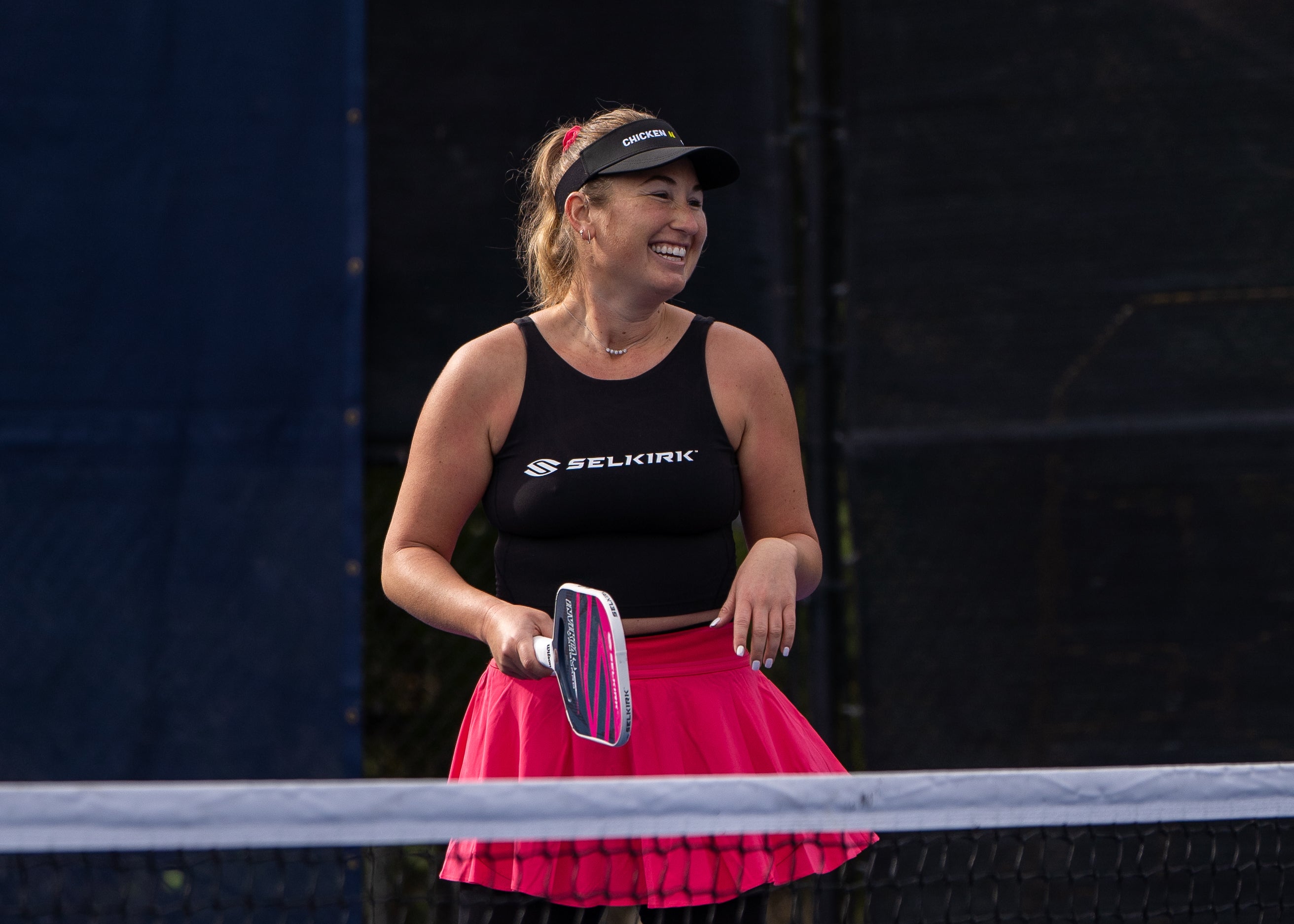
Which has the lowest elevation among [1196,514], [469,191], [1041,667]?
[1041,667]

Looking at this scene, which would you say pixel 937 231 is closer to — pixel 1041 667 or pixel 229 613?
pixel 1041 667

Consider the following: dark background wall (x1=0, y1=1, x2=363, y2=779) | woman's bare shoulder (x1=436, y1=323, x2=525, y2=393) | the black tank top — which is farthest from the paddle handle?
dark background wall (x1=0, y1=1, x2=363, y2=779)

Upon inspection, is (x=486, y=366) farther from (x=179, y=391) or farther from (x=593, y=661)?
(x=179, y=391)

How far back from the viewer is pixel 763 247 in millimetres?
3908

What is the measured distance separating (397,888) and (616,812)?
7.98 ft

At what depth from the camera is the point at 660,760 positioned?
2.01 meters

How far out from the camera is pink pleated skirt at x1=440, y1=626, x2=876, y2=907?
1.92m

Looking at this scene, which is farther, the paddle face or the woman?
the woman

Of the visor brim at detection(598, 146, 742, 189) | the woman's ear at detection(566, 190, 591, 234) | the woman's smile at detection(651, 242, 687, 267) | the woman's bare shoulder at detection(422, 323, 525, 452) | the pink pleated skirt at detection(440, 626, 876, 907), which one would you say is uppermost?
the visor brim at detection(598, 146, 742, 189)

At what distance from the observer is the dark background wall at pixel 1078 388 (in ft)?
12.1

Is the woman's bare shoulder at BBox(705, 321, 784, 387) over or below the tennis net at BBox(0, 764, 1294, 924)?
over

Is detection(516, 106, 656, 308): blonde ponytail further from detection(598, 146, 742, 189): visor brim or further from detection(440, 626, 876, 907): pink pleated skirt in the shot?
detection(440, 626, 876, 907): pink pleated skirt

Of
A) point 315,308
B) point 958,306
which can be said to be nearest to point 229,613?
point 315,308

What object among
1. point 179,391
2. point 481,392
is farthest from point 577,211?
point 179,391
